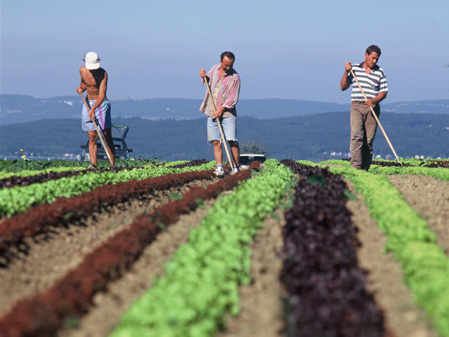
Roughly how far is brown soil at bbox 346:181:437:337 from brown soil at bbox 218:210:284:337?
850 mm

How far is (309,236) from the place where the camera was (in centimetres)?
564

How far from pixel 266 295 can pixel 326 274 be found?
0.64 meters

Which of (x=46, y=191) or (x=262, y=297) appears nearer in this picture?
(x=262, y=297)

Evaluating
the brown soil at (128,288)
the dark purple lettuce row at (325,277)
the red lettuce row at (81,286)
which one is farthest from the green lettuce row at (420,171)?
the red lettuce row at (81,286)

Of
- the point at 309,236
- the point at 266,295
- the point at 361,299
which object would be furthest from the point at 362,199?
the point at 361,299

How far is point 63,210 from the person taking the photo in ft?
24.4

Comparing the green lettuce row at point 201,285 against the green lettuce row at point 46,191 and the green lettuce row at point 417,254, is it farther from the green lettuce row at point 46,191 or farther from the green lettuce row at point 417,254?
the green lettuce row at point 46,191

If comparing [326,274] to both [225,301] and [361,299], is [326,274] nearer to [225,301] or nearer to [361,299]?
[361,299]

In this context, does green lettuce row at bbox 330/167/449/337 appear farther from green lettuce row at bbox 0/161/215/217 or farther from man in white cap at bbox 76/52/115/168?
man in white cap at bbox 76/52/115/168

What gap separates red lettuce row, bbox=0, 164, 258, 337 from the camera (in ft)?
12.6

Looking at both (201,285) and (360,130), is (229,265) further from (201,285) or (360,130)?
(360,130)

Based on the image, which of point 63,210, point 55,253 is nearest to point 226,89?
point 63,210

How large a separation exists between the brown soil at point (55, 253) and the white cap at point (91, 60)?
5892mm

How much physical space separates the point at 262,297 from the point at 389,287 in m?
1.14
